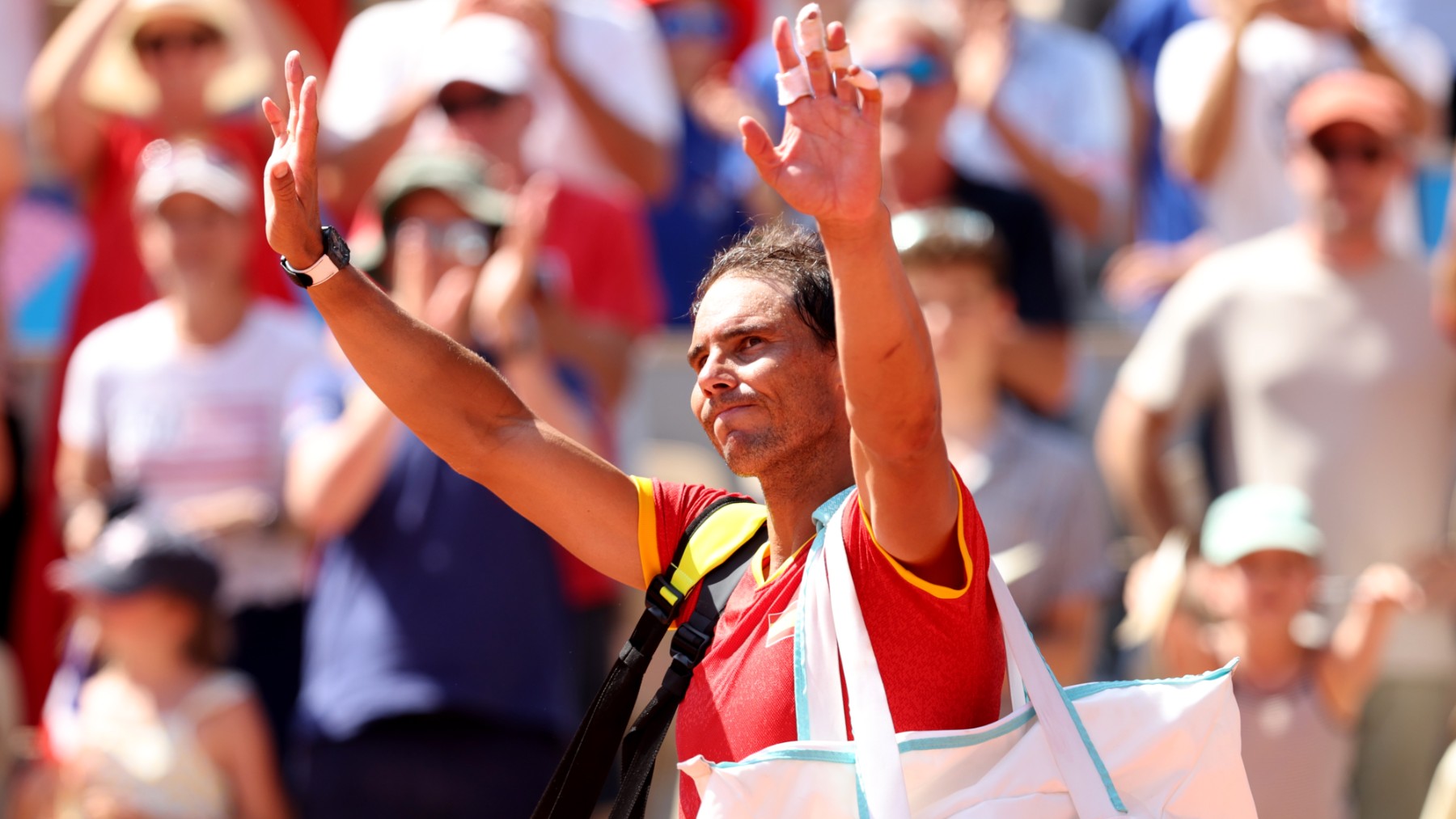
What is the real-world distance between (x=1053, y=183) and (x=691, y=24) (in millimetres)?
1486

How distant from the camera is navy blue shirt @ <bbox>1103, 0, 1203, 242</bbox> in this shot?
21.8ft

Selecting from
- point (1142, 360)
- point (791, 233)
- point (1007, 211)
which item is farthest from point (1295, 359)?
point (791, 233)

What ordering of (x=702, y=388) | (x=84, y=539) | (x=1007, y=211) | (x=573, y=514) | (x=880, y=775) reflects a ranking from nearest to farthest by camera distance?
(x=880, y=775) → (x=702, y=388) → (x=573, y=514) → (x=84, y=539) → (x=1007, y=211)

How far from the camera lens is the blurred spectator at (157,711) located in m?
5.26

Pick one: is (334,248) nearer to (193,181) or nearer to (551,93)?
(193,181)

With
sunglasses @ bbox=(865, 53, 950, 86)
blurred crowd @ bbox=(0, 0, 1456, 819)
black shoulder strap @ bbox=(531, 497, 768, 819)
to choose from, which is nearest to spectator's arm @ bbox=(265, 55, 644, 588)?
black shoulder strap @ bbox=(531, 497, 768, 819)

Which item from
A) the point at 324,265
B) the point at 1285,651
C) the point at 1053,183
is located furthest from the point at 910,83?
the point at 324,265

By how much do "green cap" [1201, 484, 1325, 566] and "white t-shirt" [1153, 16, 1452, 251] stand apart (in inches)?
48.9

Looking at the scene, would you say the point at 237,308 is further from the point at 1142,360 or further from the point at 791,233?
the point at 791,233

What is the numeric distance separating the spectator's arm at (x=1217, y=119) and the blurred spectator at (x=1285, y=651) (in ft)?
4.78

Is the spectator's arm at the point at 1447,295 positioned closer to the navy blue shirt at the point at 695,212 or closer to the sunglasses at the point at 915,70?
the sunglasses at the point at 915,70

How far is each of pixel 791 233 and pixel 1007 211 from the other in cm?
306

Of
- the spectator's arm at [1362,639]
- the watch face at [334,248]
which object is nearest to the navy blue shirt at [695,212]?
the spectator's arm at [1362,639]

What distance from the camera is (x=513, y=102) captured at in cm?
602
